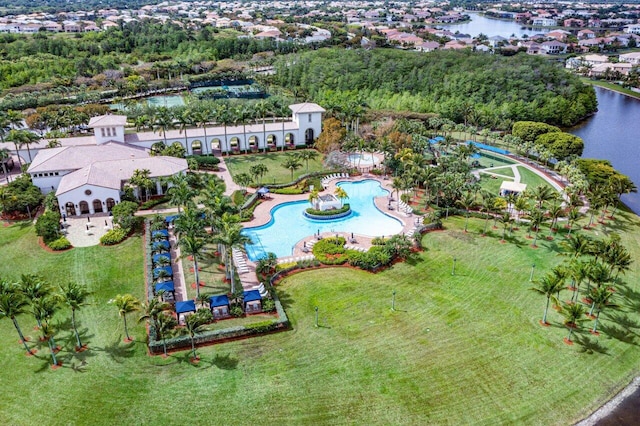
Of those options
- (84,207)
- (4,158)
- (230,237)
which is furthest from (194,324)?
(4,158)

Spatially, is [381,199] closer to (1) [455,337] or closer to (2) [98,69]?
(1) [455,337]

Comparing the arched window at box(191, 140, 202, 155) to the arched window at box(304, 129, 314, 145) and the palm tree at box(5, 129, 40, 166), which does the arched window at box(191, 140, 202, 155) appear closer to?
the arched window at box(304, 129, 314, 145)

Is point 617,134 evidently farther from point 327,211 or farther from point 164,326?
point 164,326

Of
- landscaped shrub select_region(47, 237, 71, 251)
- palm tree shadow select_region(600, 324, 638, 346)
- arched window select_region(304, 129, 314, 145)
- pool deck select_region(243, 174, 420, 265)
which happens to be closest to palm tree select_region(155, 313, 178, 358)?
pool deck select_region(243, 174, 420, 265)

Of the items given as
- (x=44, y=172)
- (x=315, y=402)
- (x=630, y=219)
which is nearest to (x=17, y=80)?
(x=44, y=172)

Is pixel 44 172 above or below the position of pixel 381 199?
above

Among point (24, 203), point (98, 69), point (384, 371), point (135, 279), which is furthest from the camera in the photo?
point (98, 69)
